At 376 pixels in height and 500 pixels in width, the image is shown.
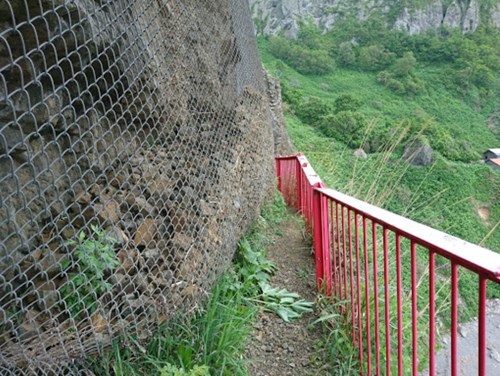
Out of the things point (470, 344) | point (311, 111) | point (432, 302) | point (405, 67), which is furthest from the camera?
point (405, 67)

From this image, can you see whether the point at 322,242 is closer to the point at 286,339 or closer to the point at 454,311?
the point at 286,339

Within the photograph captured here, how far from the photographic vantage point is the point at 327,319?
2354 millimetres

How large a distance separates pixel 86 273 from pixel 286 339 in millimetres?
1309

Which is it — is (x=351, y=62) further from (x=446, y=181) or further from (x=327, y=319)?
(x=327, y=319)

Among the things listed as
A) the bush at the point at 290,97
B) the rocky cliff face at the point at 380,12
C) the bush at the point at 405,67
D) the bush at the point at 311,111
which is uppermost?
the rocky cliff face at the point at 380,12

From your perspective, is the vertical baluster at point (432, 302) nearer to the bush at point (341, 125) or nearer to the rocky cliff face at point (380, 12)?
the bush at point (341, 125)

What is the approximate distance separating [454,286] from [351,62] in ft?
159

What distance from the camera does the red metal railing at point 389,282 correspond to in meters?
1.02

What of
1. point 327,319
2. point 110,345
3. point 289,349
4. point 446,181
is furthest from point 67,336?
point 446,181

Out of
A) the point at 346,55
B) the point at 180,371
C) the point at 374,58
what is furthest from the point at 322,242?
the point at 374,58

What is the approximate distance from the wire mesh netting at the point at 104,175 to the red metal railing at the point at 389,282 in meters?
0.76

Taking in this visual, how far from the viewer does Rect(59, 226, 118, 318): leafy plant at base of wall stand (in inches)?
59.2

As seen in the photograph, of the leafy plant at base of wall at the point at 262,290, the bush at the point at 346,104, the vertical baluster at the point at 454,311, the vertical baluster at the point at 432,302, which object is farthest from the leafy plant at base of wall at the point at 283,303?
the bush at the point at 346,104

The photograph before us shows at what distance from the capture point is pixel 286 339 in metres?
2.32
